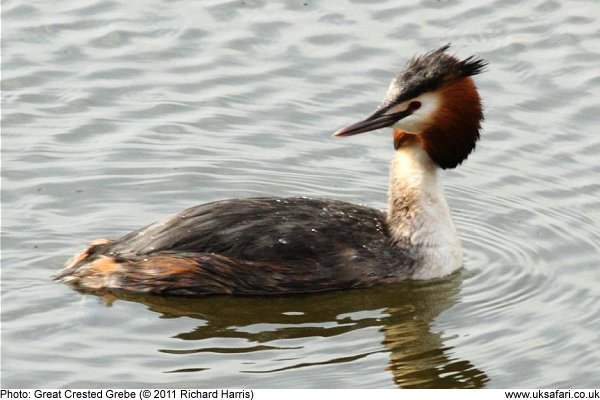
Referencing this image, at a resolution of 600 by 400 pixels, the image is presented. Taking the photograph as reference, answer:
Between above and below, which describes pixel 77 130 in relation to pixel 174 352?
above

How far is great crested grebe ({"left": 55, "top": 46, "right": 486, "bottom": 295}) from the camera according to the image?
11281 mm

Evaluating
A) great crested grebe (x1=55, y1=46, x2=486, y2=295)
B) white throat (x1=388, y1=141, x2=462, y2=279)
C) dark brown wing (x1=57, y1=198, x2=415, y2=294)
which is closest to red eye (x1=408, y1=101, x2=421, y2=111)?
great crested grebe (x1=55, y1=46, x2=486, y2=295)

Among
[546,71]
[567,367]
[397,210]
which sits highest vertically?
[546,71]

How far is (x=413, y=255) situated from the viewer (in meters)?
11.8

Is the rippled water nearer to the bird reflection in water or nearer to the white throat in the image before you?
the bird reflection in water

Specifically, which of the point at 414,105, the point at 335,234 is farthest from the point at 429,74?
the point at 335,234

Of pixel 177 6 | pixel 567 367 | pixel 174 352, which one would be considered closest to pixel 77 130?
pixel 177 6

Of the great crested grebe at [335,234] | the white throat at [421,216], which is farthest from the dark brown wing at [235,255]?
the white throat at [421,216]

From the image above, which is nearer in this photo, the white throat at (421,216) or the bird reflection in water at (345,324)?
the bird reflection in water at (345,324)

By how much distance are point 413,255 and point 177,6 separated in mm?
4900

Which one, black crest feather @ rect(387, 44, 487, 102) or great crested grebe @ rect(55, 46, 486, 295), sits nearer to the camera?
great crested grebe @ rect(55, 46, 486, 295)

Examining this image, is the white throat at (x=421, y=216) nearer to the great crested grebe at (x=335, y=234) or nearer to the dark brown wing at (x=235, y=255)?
the great crested grebe at (x=335, y=234)

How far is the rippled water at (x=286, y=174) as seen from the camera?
1050 centimetres

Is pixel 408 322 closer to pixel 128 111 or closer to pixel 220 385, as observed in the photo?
pixel 220 385
